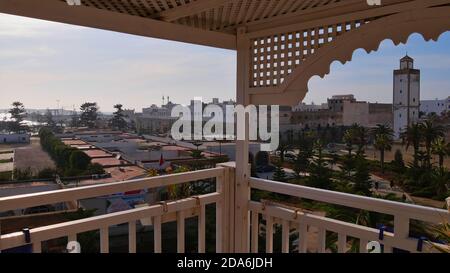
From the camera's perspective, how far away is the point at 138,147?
172 inches

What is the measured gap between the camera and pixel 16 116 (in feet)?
11.1

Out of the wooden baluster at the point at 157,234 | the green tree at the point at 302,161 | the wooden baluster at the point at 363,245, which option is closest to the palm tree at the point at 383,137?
the green tree at the point at 302,161

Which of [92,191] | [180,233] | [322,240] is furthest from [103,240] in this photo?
[322,240]

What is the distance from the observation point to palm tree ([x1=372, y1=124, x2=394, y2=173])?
4.67m

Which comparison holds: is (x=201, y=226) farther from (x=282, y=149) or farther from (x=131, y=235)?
(x=282, y=149)

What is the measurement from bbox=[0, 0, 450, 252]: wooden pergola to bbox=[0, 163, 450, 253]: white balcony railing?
67 mm

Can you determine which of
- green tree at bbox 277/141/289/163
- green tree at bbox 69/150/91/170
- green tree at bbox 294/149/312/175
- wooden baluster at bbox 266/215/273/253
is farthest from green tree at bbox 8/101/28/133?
green tree at bbox 294/149/312/175

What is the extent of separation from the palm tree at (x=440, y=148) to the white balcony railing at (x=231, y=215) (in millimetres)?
3722

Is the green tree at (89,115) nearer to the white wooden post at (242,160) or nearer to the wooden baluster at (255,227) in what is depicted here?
the white wooden post at (242,160)

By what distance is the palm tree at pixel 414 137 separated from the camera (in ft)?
14.4

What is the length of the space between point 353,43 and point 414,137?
349cm
